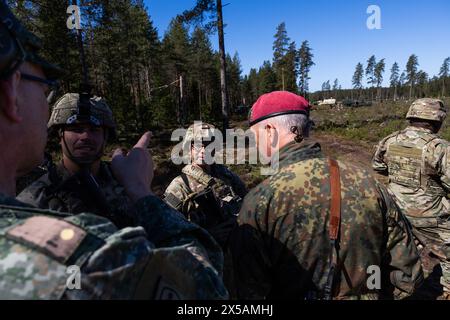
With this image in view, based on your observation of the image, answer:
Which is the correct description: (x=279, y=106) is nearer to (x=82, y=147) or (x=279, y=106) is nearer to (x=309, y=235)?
(x=309, y=235)

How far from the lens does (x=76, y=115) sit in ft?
9.88

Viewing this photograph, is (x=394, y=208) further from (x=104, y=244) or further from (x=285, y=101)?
(x=104, y=244)

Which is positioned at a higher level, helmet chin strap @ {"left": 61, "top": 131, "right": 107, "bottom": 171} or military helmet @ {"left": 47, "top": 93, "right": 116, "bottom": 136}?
military helmet @ {"left": 47, "top": 93, "right": 116, "bottom": 136}

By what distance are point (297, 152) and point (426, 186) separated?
4.04 metres

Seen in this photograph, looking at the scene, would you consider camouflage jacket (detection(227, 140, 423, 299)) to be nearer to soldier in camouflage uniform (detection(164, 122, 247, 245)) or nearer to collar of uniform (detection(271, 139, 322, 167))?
collar of uniform (detection(271, 139, 322, 167))

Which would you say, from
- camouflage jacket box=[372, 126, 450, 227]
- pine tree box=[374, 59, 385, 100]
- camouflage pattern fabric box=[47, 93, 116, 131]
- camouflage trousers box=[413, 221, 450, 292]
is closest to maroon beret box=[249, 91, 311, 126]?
camouflage pattern fabric box=[47, 93, 116, 131]

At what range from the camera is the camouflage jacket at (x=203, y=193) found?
3.06 metres

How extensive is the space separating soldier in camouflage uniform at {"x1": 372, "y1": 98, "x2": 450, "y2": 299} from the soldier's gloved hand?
501 centimetres

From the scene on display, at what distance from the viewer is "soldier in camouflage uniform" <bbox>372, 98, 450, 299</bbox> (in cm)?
496

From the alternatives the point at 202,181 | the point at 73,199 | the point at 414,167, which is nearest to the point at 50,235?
the point at 73,199

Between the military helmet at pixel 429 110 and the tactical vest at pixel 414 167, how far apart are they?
330mm

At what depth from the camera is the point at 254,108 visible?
263 cm

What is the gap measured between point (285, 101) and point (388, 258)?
1.49m

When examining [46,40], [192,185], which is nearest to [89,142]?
[192,185]
